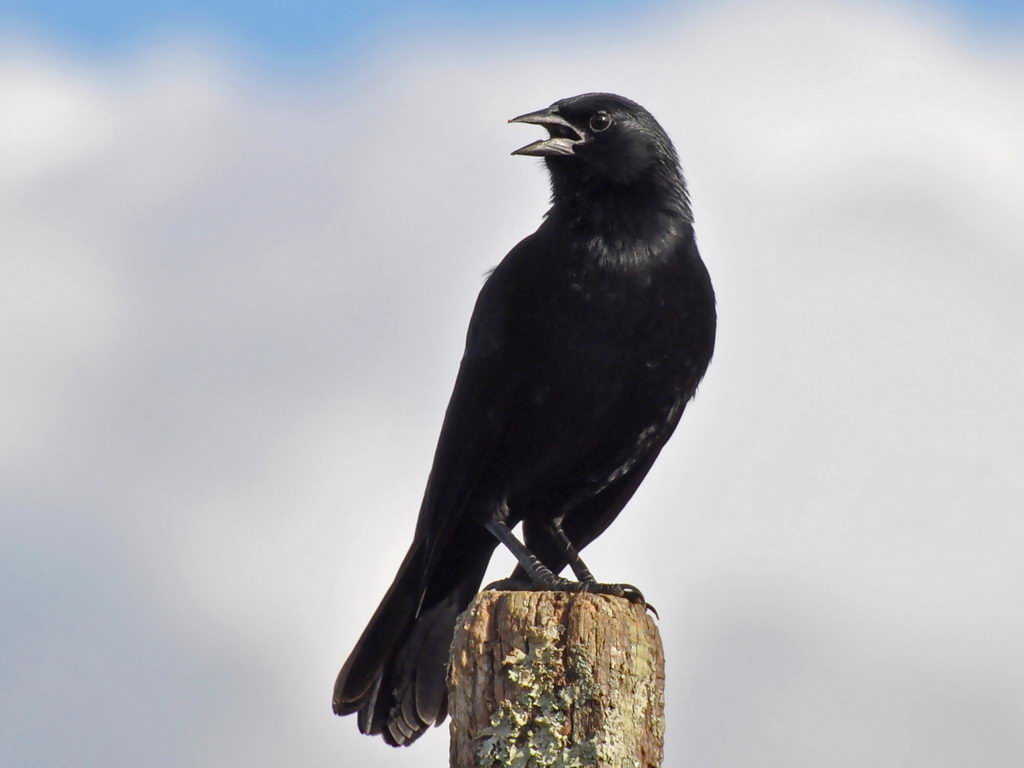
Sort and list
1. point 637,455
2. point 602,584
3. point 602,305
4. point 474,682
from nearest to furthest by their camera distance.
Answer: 1. point 474,682
2. point 602,584
3. point 602,305
4. point 637,455

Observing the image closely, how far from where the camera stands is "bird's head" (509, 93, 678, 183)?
5.65m

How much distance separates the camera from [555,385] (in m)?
5.32

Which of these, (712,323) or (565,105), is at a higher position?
(565,105)

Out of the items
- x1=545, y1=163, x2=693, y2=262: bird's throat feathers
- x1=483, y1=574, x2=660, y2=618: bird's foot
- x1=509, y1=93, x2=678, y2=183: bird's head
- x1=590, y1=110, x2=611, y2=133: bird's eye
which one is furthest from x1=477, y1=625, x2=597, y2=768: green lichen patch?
x1=590, y1=110, x2=611, y2=133: bird's eye

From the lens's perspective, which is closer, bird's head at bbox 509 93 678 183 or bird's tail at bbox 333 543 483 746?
bird's tail at bbox 333 543 483 746

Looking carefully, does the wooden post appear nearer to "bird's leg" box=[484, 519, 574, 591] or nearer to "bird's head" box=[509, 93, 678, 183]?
"bird's leg" box=[484, 519, 574, 591]

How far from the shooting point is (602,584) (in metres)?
4.73

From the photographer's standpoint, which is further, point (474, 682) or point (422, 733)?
point (422, 733)

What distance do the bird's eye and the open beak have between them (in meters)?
0.07

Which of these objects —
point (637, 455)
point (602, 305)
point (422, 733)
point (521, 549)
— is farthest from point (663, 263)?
point (422, 733)

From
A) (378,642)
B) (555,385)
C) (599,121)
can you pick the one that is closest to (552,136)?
(599,121)

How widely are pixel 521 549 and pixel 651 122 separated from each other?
6.24 feet

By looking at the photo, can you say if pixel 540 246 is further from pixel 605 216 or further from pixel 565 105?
pixel 565 105

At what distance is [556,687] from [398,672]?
1898mm
